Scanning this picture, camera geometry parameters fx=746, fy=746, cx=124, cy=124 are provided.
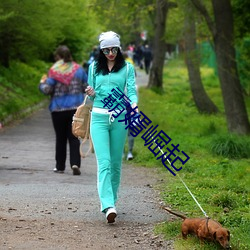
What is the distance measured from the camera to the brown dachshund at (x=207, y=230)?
19.4 ft

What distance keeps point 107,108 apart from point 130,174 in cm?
420

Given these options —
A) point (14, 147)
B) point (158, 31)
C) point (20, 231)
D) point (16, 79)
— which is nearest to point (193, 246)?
point (20, 231)

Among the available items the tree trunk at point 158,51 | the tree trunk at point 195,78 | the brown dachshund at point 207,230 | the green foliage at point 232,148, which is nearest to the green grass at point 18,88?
the tree trunk at point 158,51

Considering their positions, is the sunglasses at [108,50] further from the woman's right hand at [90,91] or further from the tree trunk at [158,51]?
the tree trunk at [158,51]

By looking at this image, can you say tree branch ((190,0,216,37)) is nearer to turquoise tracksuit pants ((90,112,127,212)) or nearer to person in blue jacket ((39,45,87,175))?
person in blue jacket ((39,45,87,175))

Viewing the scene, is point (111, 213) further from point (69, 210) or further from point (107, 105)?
point (107, 105)

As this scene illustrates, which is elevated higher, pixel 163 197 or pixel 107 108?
pixel 107 108

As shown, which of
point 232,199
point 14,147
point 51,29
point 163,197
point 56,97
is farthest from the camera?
point 51,29

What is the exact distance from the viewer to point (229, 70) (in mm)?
16094

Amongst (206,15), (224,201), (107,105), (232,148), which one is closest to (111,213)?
(107,105)

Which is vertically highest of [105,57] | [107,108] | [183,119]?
[105,57]

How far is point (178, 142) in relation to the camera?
50.6ft

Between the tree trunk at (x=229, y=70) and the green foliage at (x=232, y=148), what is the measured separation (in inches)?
106

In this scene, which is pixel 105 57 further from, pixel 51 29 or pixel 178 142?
pixel 51 29
